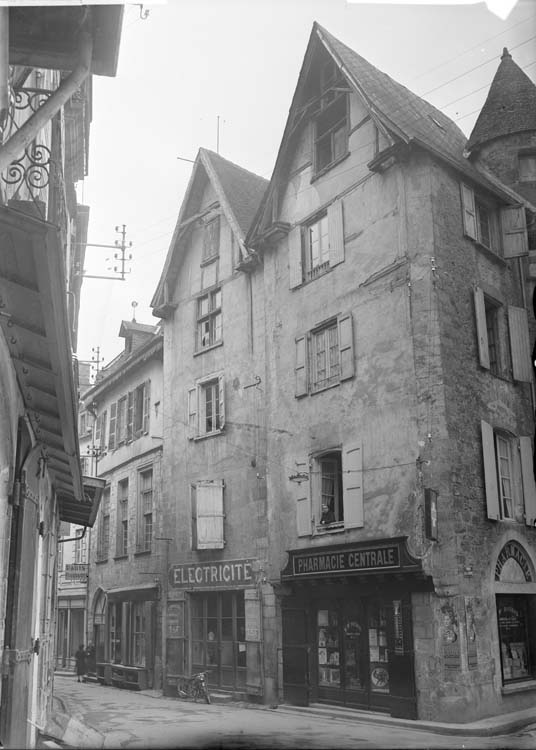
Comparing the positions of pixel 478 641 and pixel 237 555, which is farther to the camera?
pixel 237 555

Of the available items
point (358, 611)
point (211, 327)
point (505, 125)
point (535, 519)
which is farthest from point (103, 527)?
point (505, 125)

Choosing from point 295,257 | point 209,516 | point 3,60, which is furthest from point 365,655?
point 3,60

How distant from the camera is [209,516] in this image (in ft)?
66.7

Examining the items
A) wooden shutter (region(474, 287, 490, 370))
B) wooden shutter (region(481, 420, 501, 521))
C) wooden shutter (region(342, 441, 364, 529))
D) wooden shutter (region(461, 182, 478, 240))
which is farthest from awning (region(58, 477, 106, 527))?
wooden shutter (region(461, 182, 478, 240))

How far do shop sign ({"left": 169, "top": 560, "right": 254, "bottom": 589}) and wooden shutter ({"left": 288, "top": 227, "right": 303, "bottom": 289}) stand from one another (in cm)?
671

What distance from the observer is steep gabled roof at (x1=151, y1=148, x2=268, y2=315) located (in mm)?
22625

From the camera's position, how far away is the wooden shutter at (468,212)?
55.6 ft

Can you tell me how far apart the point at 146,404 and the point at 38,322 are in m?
→ 19.8

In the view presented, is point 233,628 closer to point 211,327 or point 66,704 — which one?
point 66,704

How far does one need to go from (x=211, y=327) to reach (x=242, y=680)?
927 cm

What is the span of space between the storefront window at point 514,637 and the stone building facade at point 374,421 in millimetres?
58

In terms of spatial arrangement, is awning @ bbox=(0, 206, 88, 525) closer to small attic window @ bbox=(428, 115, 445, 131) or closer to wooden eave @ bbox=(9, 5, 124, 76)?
wooden eave @ bbox=(9, 5, 124, 76)

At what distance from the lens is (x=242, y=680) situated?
19.0 metres

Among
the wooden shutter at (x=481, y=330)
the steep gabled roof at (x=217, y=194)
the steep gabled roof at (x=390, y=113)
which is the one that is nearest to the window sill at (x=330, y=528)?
the wooden shutter at (x=481, y=330)
